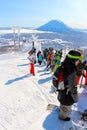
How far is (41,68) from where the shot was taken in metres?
15.0

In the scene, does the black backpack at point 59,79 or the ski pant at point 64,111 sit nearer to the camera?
the black backpack at point 59,79

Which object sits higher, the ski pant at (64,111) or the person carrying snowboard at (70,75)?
the person carrying snowboard at (70,75)

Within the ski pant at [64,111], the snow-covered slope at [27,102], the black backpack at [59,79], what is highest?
the black backpack at [59,79]

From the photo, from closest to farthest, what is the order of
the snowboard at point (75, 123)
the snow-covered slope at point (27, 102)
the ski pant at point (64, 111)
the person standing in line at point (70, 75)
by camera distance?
the snowboard at point (75, 123), the person standing in line at point (70, 75), the ski pant at point (64, 111), the snow-covered slope at point (27, 102)

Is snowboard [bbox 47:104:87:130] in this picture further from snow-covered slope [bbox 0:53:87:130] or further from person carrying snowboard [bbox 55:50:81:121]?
person carrying snowboard [bbox 55:50:81:121]

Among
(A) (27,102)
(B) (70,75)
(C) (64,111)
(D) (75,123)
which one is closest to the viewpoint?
(D) (75,123)

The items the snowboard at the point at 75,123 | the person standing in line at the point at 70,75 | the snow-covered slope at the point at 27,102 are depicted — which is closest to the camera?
the snowboard at the point at 75,123

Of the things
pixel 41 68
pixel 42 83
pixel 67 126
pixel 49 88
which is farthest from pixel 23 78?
pixel 67 126

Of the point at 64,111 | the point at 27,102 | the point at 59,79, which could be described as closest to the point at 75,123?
the point at 64,111

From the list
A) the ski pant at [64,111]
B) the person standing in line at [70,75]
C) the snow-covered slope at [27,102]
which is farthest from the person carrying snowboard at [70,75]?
the snow-covered slope at [27,102]

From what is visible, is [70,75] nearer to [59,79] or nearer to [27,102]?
[59,79]

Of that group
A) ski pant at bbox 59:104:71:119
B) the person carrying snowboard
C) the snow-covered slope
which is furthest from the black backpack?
the snow-covered slope

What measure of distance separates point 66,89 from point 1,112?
7.83ft

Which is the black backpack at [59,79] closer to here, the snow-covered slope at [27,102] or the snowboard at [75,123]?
the snowboard at [75,123]
